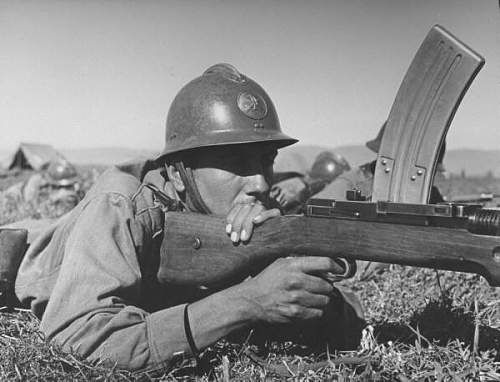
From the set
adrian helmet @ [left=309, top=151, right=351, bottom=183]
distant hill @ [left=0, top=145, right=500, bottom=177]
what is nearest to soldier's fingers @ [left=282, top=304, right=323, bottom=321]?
adrian helmet @ [left=309, top=151, right=351, bottom=183]

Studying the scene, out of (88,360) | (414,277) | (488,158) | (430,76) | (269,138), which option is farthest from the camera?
(488,158)

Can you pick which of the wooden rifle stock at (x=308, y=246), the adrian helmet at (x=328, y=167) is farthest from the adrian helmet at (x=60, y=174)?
the wooden rifle stock at (x=308, y=246)

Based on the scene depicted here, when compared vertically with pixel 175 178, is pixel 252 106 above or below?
above

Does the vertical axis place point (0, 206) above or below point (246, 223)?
below

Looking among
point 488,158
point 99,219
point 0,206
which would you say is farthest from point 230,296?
point 488,158

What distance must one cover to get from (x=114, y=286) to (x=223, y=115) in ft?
3.89

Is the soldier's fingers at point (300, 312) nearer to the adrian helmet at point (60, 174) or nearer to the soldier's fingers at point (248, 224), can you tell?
the soldier's fingers at point (248, 224)

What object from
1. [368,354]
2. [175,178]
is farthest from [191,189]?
[368,354]

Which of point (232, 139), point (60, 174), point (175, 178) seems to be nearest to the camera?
point (232, 139)

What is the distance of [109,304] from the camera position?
2.67 metres

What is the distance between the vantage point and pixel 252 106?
11.1 feet

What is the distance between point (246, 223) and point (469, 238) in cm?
104

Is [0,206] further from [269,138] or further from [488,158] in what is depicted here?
[488,158]

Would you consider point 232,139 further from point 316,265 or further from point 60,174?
point 60,174
